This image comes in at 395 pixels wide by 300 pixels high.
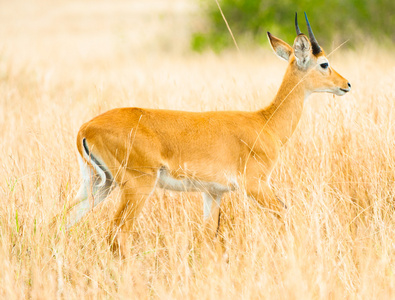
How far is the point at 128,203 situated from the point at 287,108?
1630 mm

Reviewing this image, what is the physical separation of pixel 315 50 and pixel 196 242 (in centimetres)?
199

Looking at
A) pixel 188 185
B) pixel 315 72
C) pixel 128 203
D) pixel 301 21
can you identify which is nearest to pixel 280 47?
pixel 315 72

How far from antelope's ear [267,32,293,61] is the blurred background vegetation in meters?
10.1

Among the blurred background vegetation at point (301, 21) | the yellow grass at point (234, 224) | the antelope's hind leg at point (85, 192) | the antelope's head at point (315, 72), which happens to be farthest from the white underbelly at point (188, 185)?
the blurred background vegetation at point (301, 21)

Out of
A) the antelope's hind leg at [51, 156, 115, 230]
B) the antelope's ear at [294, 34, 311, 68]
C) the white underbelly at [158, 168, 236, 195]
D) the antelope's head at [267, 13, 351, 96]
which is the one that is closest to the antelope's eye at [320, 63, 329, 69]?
the antelope's head at [267, 13, 351, 96]

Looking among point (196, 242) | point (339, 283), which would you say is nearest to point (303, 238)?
point (339, 283)

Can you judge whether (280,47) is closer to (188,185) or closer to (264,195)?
(264,195)

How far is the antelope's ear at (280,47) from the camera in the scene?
4943mm

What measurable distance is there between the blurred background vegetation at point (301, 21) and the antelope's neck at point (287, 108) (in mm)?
10395

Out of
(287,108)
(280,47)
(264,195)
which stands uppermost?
(280,47)

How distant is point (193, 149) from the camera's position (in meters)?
4.12

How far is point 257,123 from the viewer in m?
4.54

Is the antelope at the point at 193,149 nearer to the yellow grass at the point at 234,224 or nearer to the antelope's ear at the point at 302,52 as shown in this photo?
the antelope's ear at the point at 302,52

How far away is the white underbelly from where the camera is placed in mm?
3994
